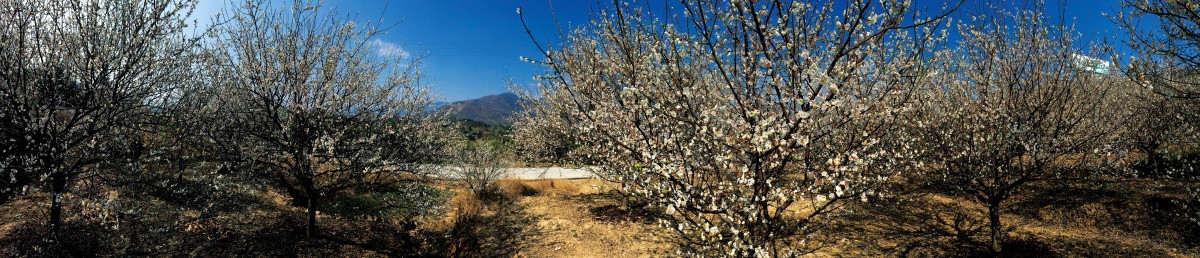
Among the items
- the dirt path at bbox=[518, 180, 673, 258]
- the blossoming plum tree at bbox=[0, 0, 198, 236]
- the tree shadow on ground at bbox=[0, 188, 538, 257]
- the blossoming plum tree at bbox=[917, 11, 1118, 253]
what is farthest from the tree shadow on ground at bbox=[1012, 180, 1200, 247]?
the blossoming plum tree at bbox=[0, 0, 198, 236]

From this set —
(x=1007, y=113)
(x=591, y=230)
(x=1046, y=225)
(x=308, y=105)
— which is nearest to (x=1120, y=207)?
(x=1046, y=225)

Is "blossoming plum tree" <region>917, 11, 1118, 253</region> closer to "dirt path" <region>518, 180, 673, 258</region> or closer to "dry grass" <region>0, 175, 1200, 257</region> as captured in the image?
"dry grass" <region>0, 175, 1200, 257</region>

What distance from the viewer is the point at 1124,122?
9.66 m

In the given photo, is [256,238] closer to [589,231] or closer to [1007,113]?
[589,231]

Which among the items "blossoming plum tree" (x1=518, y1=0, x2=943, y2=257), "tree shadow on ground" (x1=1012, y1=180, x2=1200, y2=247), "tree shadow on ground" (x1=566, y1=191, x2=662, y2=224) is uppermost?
"blossoming plum tree" (x1=518, y1=0, x2=943, y2=257)

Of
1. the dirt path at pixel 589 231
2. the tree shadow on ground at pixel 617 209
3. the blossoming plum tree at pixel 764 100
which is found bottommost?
the dirt path at pixel 589 231

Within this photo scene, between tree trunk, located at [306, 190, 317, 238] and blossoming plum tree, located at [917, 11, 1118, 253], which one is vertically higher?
blossoming plum tree, located at [917, 11, 1118, 253]

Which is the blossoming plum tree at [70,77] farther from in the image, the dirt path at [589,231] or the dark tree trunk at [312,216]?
the dirt path at [589,231]

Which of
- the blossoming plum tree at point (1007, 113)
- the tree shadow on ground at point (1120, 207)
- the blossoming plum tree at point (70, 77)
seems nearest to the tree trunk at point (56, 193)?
the blossoming plum tree at point (70, 77)

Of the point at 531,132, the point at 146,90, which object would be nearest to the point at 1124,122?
the point at 531,132

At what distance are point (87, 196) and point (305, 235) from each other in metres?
2.65

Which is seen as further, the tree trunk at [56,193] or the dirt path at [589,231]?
the dirt path at [589,231]

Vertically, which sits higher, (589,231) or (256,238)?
(256,238)

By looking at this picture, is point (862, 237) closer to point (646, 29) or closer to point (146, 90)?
point (646, 29)
